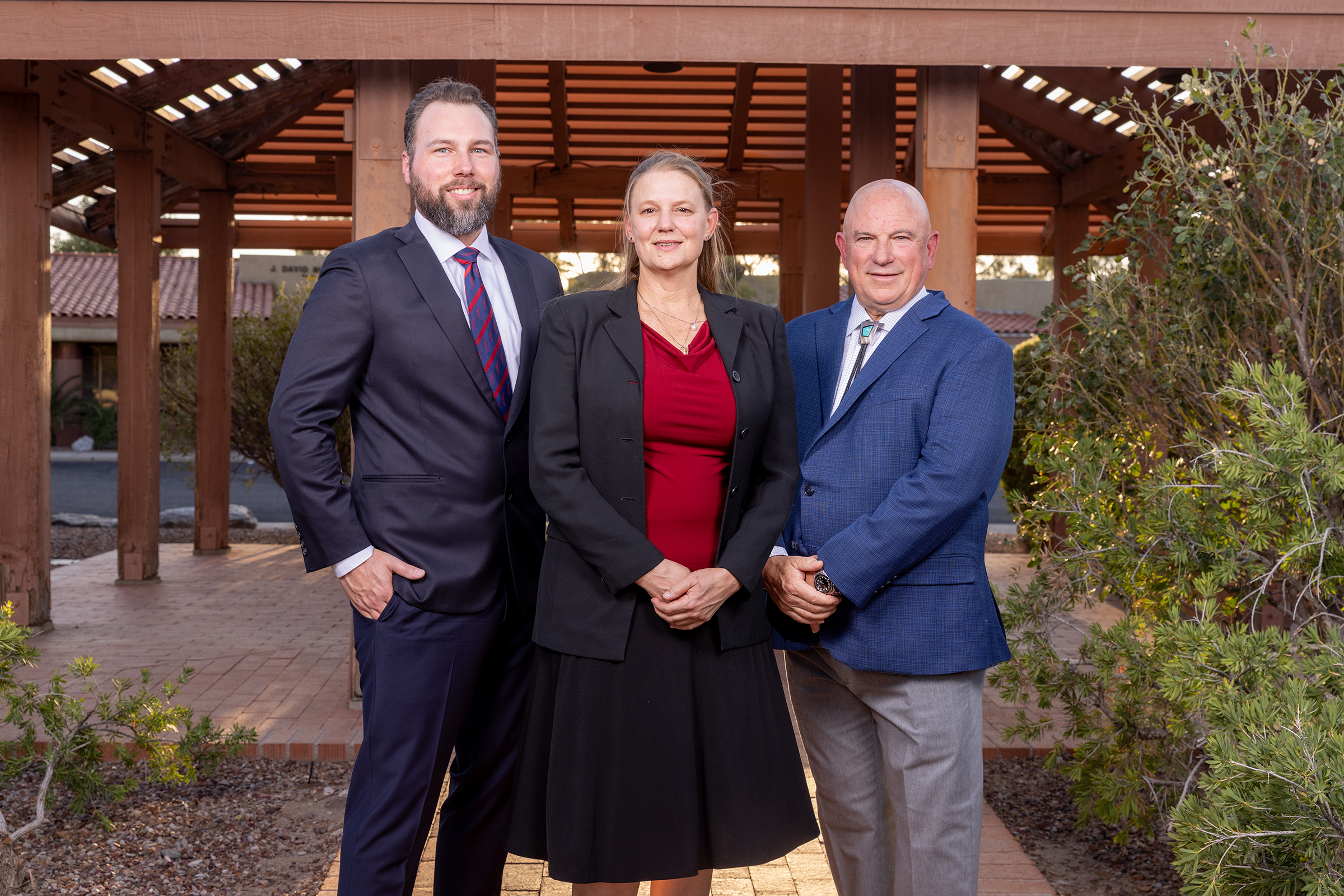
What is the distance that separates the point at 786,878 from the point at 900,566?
4.97 feet

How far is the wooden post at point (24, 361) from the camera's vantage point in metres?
6.50

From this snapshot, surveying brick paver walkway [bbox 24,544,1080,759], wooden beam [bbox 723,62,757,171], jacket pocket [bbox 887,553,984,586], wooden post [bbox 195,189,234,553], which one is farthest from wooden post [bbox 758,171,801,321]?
jacket pocket [bbox 887,553,984,586]

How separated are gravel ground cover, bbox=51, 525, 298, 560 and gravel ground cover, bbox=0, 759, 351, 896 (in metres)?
6.38

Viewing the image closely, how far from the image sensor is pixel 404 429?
2436 millimetres

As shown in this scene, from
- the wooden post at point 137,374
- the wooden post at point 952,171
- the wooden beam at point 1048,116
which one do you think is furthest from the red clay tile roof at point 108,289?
the wooden post at point 952,171

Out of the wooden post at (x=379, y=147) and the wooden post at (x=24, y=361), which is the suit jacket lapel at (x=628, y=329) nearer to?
the wooden post at (x=379, y=147)

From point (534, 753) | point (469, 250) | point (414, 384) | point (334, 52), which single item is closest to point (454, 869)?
point (534, 753)

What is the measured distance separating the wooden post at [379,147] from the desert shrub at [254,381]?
6.78m

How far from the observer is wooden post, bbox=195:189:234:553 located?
32.2 feet

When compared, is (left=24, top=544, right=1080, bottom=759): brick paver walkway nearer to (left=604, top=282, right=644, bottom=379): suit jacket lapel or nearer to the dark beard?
(left=604, top=282, right=644, bottom=379): suit jacket lapel

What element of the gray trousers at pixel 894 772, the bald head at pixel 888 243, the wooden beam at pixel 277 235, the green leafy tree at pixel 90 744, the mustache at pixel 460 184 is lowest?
the green leafy tree at pixel 90 744

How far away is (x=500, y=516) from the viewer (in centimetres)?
250

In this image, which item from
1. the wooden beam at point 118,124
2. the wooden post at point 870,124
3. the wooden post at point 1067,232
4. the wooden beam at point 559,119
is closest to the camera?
the wooden post at point 870,124

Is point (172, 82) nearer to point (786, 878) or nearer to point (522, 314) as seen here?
point (522, 314)
